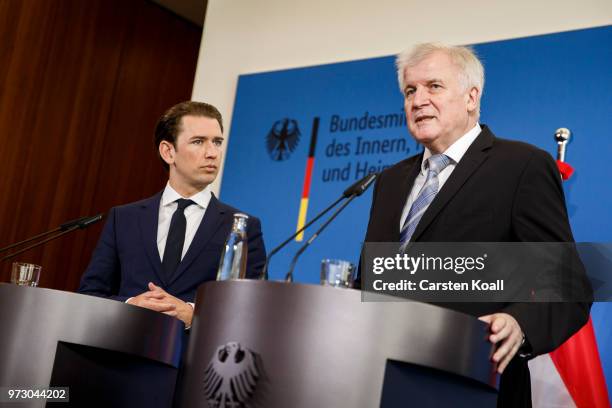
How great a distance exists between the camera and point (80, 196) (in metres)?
7.07

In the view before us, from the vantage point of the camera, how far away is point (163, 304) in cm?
299

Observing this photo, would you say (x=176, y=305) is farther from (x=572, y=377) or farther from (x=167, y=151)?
(x=572, y=377)

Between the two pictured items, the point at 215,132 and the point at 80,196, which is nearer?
the point at 215,132

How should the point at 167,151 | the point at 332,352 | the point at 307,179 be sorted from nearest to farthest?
the point at 332,352 < the point at 167,151 < the point at 307,179

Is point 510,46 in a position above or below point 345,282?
above

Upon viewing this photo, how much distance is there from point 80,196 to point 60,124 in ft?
1.95

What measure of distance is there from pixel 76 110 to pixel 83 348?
4.86 metres

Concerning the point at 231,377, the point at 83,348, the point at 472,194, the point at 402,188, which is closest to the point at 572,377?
the point at 402,188

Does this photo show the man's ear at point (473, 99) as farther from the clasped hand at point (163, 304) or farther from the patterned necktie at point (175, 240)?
the patterned necktie at point (175, 240)

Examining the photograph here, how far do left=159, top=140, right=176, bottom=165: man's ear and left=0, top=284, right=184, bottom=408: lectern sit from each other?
1.51 metres

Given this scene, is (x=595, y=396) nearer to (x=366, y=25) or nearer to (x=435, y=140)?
(x=435, y=140)

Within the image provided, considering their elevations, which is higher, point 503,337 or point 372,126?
point 372,126

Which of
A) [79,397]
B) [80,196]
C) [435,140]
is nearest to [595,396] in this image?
[435,140]

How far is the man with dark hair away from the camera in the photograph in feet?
11.5
